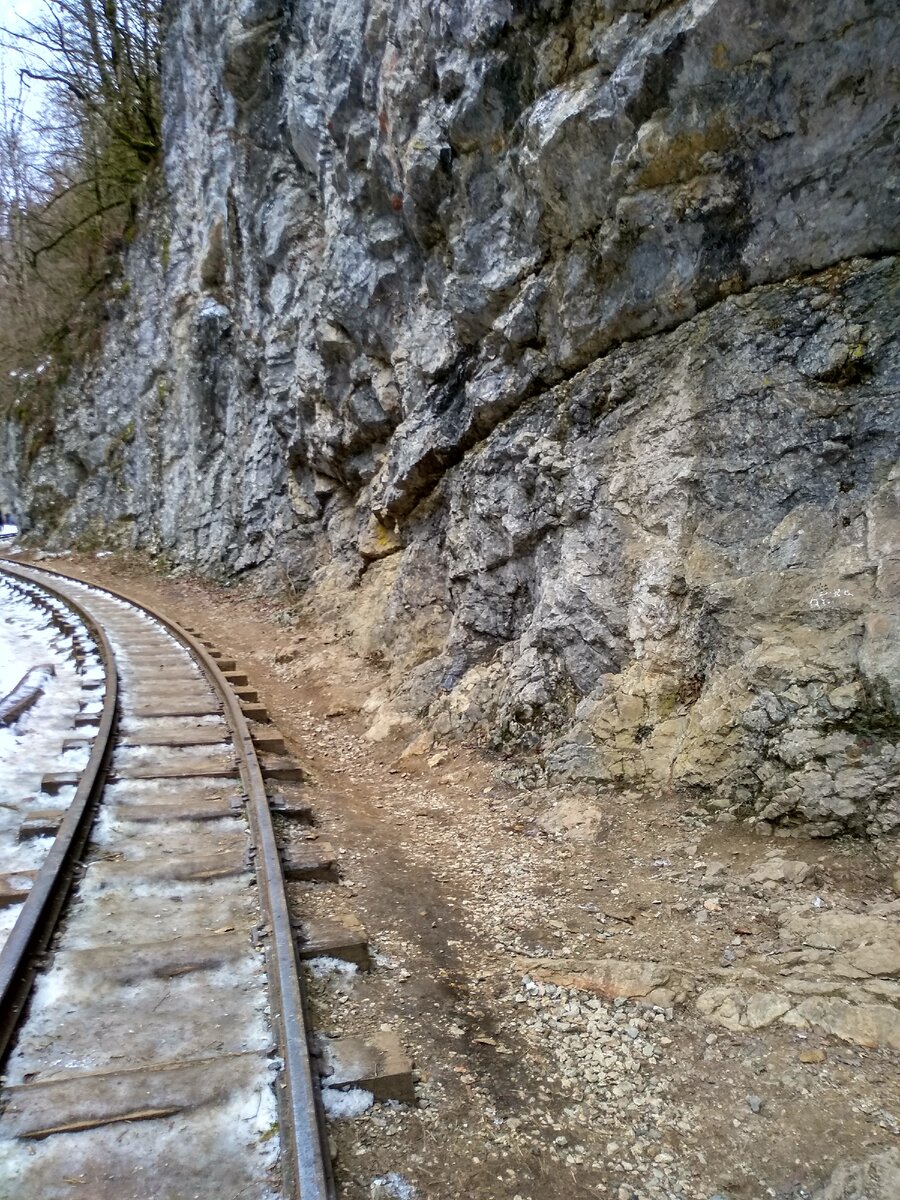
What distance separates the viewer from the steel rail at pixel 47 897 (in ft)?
10.7

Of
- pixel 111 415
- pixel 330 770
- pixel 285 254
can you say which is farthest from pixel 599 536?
pixel 111 415

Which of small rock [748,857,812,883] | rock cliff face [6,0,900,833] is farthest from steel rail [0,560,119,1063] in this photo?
small rock [748,857,812,883]

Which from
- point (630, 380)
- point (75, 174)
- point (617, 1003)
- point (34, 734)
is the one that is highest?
point (75, 174)

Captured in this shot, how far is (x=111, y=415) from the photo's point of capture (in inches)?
967

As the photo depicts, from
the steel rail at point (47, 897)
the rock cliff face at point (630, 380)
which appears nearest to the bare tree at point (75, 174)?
the rock cliff face at point (630, 380)

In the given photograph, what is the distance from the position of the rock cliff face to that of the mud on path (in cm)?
59

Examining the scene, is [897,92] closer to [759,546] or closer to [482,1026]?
[759,546]

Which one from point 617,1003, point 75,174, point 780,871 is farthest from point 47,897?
point 75,174

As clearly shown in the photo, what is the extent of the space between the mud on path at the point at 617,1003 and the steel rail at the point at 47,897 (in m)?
1.32

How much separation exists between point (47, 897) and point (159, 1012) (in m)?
1.09

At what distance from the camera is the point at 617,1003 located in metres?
3.61

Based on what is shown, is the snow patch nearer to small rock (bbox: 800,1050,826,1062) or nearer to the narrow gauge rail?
the narrow gauge rail

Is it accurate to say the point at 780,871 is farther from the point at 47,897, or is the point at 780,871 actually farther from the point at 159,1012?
the point at 47,897

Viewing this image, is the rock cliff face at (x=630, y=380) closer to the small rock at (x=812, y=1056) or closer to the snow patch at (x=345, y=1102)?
the small rock at (x=812, y=1056)
